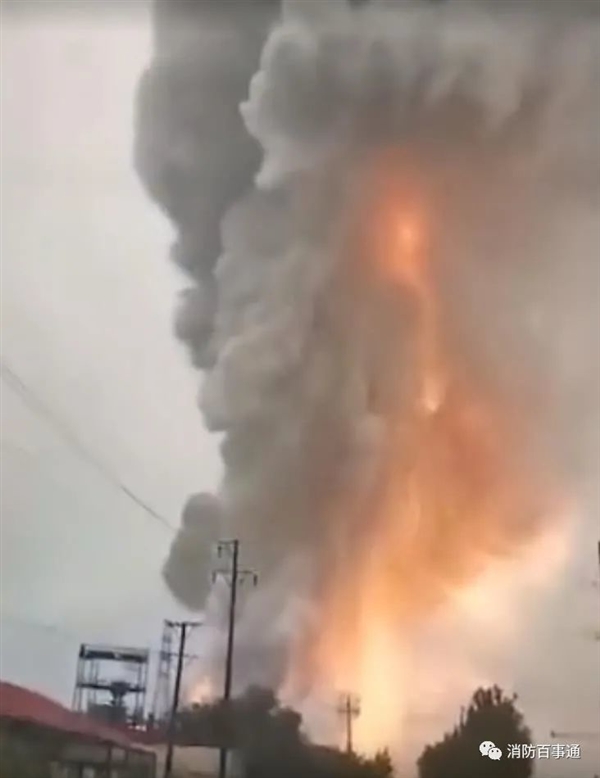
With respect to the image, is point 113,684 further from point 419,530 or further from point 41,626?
point 419,530

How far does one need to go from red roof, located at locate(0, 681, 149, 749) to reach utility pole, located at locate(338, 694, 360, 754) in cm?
29

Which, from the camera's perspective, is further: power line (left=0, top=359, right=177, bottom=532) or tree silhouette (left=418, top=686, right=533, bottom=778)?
power line (left=0, top=359, right=177, bottom=532)

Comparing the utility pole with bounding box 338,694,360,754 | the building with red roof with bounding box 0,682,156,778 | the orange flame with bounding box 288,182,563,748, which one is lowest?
the building with red roof with bounding box 0,682,156,778

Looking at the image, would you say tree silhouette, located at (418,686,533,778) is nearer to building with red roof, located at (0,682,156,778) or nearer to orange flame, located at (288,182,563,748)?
orange flame, located at (288,182,563,748)

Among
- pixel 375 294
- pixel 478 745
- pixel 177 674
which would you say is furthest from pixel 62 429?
pixel 478 745

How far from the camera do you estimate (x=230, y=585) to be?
1329 mm

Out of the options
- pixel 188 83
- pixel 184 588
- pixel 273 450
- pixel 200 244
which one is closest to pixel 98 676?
pixel 184 588

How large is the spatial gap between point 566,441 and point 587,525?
0.12 metres

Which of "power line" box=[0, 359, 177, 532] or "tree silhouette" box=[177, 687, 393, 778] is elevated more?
"power line" box=[0, 359, 177, 532]

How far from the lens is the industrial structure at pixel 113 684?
1312 mm

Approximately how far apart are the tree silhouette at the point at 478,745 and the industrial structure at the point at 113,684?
388mm

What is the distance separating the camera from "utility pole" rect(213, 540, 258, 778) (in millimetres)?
1296

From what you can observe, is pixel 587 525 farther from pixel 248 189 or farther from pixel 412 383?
pixel 248 189

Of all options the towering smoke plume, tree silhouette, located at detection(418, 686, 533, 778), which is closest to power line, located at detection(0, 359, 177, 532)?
the towering smoke plume
